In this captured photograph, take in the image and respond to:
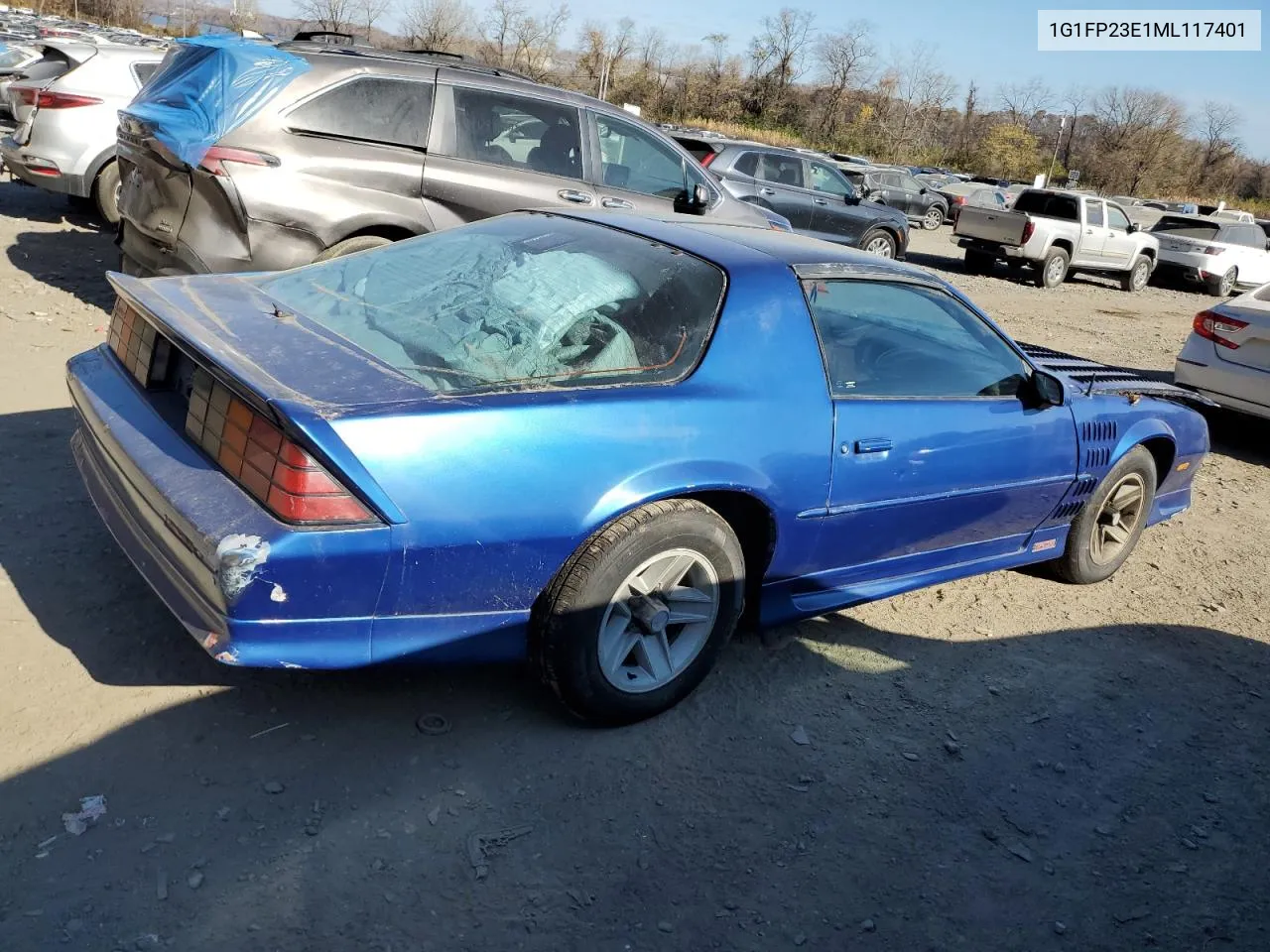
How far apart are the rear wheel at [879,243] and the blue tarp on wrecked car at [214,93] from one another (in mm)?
11128

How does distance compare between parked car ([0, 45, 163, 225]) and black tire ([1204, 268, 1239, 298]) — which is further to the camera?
black tire ([1204, 268, 1239, 298])

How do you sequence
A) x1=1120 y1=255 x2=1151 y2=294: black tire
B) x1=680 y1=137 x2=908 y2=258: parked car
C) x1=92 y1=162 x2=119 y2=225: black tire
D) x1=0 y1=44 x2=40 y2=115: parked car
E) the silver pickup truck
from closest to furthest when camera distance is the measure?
x1=92 y1=162 x2=119 y2=225: black tire
x1=680 y1=137 x2=908 y2=258: parked car
x1=0 y1=44 x2=40 y2=115: parked car
the silver pickup truck
x1=1120 y1=255 x2=1151 y2=294: black tire

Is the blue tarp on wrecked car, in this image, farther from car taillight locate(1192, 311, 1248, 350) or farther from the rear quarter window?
car taillight locate(1192, 311, 1248, 350)

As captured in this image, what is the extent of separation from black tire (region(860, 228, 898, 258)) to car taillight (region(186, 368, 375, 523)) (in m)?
14.0

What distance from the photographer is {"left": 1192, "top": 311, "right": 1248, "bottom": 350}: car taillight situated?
25.9 feet

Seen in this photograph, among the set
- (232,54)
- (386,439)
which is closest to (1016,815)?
(386,439)

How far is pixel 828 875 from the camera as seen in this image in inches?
113

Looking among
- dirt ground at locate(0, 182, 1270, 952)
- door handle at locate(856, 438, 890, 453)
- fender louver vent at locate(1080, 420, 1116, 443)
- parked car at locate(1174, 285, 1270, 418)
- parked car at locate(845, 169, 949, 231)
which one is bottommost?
dirt ground at locate(0, 182, 1270, 952)

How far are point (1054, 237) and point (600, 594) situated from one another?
16431 mm

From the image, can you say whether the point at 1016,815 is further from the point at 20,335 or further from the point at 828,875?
the point at 20,335

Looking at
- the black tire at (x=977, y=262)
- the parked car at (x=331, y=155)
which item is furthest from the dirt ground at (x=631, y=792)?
the black tire at (x=977, y=262)

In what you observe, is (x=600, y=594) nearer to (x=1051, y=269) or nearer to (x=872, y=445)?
(x=872, y=445)

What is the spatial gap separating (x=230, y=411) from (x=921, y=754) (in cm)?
236

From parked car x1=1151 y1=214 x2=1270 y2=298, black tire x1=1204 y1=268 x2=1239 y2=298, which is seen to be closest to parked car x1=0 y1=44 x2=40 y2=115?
parked car x1=1151 y1=214 x2=1270 y2=298
